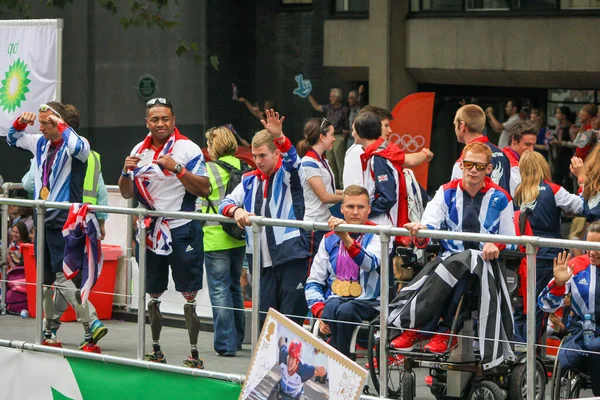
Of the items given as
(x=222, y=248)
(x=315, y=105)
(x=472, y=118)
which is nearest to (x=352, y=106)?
(x=315, y=105)

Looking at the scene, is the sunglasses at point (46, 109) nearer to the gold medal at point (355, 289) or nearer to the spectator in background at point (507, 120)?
the gold medal at point (355, 289)

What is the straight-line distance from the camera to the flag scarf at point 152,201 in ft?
28.2

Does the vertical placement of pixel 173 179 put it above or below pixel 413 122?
below

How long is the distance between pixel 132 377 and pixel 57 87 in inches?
133

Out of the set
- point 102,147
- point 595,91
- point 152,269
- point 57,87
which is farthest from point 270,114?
point 102,147

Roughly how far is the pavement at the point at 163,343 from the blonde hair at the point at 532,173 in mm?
1631

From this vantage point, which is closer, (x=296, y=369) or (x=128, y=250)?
(x=296, y=369)

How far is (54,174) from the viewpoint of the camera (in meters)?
9.59

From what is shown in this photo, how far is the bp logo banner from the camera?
36.1 feet

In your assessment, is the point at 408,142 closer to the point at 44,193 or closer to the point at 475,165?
the point at 44,193

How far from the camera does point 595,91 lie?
1992 cm

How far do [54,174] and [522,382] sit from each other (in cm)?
420

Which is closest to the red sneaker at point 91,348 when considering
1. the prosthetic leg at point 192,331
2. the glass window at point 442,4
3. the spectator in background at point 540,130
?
the prosthetic leg at point 192,331

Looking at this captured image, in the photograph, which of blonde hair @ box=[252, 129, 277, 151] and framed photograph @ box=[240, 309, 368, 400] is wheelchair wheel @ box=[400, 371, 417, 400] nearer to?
framed photograph @ box=[240, 309, 368, 400]
